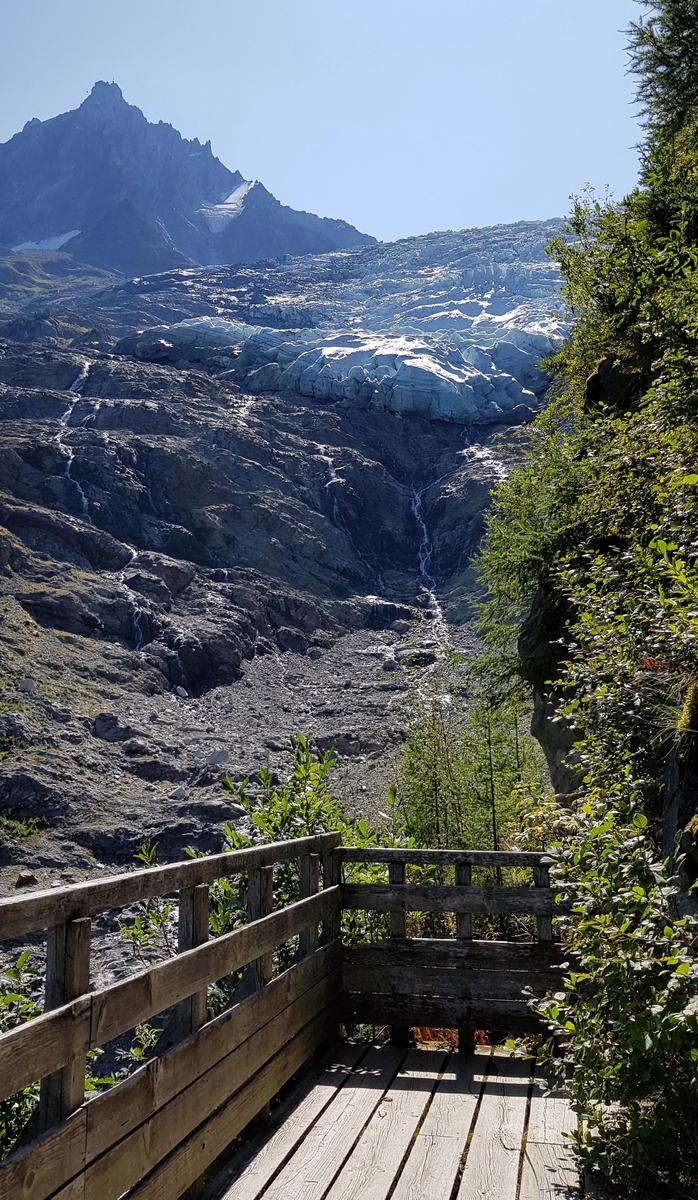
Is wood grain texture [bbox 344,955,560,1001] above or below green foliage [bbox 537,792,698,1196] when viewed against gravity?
below

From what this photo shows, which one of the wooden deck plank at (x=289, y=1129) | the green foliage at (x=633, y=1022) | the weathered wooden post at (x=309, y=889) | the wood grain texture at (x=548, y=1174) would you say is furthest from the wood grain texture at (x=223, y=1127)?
the green foliage at (x=633, y=1022)

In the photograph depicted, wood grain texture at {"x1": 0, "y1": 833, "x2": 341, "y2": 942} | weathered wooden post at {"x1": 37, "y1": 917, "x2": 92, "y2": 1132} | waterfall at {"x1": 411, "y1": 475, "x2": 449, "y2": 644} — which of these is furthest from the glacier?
weathered wooden post at {"x1": 37, "y1": 917, "x2": 92, "y2": 1132}

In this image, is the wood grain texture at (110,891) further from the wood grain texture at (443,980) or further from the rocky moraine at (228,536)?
the rocky moraine at (228,536)

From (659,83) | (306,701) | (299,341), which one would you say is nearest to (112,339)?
(299,341)

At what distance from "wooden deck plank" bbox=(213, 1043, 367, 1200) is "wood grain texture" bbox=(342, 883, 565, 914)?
89 centimetres

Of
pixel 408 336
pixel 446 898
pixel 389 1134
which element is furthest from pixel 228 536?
pixel 389 1134

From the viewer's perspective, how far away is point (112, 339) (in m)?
143

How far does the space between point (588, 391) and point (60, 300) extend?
200715mm

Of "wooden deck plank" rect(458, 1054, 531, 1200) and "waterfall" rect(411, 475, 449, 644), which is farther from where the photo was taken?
"waterfall" rect(411, 475, 449, 644)

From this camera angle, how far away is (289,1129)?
4.47 meters

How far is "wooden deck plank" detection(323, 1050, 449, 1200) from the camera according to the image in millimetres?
3883

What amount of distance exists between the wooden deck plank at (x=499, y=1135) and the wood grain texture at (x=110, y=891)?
1657 millimetres

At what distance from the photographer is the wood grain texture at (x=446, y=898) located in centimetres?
577

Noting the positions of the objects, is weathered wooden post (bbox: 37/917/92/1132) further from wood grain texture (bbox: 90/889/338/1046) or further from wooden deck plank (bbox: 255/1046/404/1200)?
wooden deck plank (bbox: 255/1046/404/1200)
